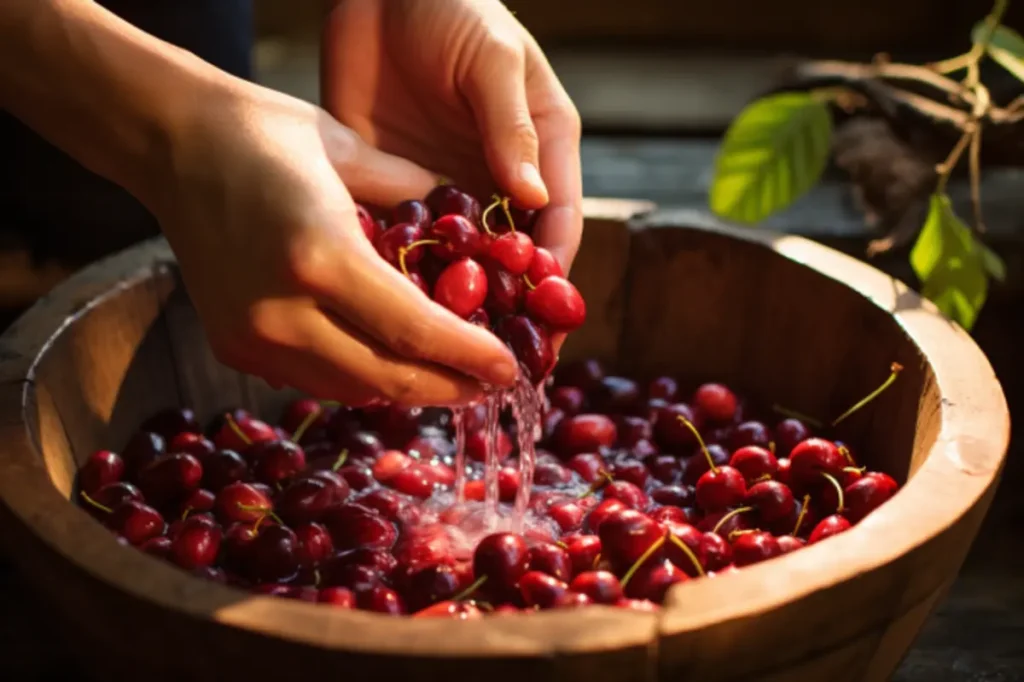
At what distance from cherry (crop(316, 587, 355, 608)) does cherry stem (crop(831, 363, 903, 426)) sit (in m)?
0.67

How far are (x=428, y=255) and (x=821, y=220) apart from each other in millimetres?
1128

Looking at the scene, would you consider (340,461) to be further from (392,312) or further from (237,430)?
(392,312)

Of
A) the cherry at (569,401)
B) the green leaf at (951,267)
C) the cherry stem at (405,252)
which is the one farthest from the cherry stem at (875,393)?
the cherry stem at (405,252)

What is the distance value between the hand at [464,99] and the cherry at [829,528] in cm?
43

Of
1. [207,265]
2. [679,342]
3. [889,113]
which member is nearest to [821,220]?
[889,113]

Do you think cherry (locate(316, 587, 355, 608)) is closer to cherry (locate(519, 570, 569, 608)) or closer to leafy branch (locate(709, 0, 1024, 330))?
cherry (locate(519, 570, 569, 608))

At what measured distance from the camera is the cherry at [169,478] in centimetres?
135

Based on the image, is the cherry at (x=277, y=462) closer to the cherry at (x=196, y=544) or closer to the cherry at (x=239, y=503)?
the cherry at (x=239, y=503)

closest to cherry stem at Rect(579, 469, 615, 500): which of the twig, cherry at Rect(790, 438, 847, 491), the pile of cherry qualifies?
the pile of cherry

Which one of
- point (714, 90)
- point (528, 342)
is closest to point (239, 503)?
point (528, 342)

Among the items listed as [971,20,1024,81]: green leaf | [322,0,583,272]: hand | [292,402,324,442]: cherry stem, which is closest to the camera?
[322,0,583,272]: hand

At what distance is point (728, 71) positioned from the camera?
288 centimetres

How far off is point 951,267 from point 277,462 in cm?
95

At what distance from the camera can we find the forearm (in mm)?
1123
